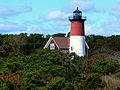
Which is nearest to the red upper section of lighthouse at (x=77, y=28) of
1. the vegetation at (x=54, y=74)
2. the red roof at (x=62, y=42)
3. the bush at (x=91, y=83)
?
the red roof at (x=62, y=42)

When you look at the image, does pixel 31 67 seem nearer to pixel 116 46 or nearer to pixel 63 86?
pixel 63 86

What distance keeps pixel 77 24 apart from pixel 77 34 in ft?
3.72

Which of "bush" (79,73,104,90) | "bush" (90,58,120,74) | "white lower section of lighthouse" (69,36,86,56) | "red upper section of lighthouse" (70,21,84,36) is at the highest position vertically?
"red upper section of lighthouse" (70,21,84,36)

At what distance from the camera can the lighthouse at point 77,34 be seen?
132 ft

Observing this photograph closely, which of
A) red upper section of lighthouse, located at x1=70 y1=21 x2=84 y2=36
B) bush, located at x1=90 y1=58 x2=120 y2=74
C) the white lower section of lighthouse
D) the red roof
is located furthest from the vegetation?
the red roof

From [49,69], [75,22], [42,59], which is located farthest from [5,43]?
[49,69]

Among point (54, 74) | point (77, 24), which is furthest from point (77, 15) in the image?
point (54, 74)

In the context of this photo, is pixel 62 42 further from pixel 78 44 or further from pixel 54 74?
pixel 54 74

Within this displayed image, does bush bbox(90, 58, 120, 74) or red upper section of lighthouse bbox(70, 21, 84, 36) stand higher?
red upper section of lighthouse bbox(70, 21, 84, 36)

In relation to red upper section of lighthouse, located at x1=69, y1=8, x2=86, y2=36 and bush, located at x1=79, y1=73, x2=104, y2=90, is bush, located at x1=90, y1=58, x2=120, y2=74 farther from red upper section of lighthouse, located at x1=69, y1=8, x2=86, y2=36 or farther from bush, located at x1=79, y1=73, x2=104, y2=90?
red upper section of lighthouse, located at x1=69, y1=8, x2=86, y2=36

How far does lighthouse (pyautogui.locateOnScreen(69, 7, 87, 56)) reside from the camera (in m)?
40.3

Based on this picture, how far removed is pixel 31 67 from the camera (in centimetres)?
2283

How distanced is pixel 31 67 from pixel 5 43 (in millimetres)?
24926

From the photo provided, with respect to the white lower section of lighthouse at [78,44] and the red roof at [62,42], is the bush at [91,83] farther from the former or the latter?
the red roof at [62,42]
